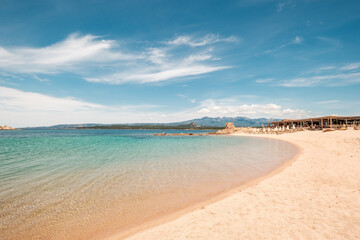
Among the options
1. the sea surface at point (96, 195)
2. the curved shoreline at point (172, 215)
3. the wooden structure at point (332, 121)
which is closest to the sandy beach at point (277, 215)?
the curved shoreline at point (172, 215)

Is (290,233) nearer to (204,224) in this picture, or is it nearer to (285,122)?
(204,224)

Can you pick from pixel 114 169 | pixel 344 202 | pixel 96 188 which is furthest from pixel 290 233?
pixel 114 169

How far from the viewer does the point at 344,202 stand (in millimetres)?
6227

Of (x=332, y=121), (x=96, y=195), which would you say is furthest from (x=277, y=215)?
(x=332, y=121)

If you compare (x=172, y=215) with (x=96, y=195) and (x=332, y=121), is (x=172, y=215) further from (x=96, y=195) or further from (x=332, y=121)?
(x=332, y=121)

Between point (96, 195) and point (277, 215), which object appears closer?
point (277, 215)

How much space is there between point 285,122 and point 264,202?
6820 centimetres

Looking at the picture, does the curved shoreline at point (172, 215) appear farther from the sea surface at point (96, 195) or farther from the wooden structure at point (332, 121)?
the wooden structure at point (332, 121)

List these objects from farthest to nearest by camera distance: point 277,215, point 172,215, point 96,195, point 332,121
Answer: point 332,121
point 96,195
point 172,215
point 277,215

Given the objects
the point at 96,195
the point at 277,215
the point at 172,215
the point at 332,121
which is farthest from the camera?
the point at 332,121

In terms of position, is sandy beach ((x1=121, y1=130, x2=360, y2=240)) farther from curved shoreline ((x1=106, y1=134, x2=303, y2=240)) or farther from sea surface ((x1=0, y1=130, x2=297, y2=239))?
sea surface ((x1=0, y1=130, x2=297, y2=239))

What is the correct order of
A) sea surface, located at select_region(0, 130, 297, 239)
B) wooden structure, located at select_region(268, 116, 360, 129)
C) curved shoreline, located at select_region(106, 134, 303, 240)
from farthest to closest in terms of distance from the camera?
wooden structure, located at select_region(268, 116, 360, 129), sea surface, located at select_region(0, 130, 297, 239), curved shoreline, located at select_region(106, 134, 303, 240)

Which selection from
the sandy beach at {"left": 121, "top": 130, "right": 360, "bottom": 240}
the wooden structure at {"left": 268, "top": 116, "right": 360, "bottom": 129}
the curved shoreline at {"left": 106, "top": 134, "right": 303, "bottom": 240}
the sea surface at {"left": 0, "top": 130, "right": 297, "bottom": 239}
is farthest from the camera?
the wooden structure at {"left": 268, "top": 116, "right": 360, "bottom": 129}

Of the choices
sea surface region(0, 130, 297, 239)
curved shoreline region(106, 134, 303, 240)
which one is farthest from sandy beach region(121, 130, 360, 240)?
sea surface region(0, 130, 297, 239)
